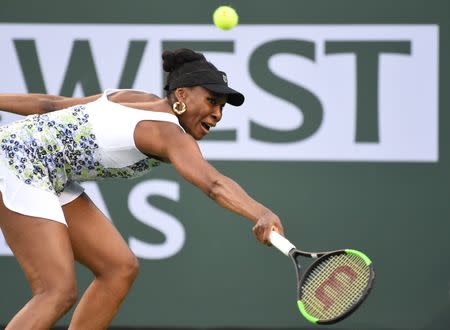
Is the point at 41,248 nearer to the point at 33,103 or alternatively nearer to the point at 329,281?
the point at 33,103

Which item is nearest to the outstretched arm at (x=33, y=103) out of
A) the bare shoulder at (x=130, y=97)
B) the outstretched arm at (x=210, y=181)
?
the bare shoulder at (x=130, y=97)

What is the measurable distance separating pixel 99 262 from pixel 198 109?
0.82 m

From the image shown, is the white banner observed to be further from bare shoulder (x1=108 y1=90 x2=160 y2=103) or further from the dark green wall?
bare shoulder (x1=108 y1=90 x2=160 y2=103)

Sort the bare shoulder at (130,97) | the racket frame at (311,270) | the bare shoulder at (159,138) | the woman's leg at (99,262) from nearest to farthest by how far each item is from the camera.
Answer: the racket frame at (311,270), the bare shoulder at (159,138), the bare shoulder at (130,97), the woman's leg at (99,262)

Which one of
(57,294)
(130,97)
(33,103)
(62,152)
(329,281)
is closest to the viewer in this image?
(329,281)

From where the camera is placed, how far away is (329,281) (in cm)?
419

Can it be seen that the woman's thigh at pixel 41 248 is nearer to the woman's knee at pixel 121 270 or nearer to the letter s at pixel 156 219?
the woman's knee at pixel 121 270

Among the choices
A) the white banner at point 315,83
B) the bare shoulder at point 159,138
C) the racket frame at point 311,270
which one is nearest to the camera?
the racket frame at point 311,270

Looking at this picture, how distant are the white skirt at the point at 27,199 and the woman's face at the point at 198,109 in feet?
2.10

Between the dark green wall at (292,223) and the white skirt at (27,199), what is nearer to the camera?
the white skirt at (27,199)

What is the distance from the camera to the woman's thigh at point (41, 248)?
4445 mm

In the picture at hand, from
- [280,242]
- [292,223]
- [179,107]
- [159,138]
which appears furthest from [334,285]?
[292,223]
